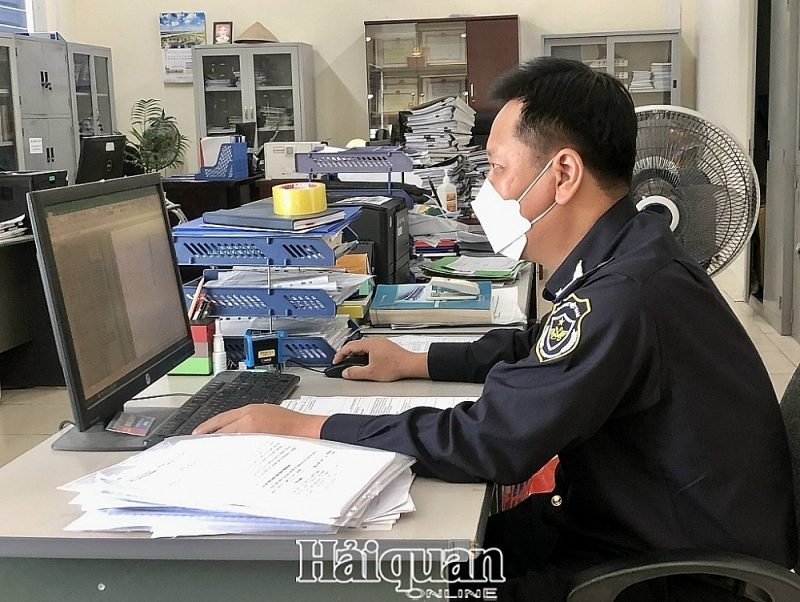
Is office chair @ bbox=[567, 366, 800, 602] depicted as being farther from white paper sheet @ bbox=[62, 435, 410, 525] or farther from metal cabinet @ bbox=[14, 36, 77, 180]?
metal cabinet @ bbox=[14, 36, 77, 180]

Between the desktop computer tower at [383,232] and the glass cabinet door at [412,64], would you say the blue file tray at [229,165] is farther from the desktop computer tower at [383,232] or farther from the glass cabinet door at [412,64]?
the desktop computer tower at [383,232]

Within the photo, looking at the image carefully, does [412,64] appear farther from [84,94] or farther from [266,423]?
[266,423]

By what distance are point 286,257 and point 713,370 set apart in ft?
3.17

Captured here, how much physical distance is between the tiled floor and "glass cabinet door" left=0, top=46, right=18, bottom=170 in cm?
265

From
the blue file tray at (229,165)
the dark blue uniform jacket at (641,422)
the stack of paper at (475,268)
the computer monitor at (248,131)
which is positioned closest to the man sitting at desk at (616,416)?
the dark blue uniform jacket at (641,422)

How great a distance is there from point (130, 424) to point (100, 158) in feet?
12.2

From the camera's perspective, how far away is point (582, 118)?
55.1 inches

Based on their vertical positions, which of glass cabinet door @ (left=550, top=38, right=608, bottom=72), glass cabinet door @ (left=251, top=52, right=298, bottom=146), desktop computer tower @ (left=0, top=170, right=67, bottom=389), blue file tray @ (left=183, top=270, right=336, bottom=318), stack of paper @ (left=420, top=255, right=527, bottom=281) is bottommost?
desktop computer tower @ (left=0, top=170, right=67, bottom=389)

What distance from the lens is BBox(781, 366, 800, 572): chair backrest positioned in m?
1.29

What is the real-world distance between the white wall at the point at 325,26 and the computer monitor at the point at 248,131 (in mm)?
1117

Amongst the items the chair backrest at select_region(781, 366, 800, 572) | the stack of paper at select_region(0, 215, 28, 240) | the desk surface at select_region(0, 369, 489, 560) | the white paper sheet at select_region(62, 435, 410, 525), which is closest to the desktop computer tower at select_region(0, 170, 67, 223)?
the stack of paper at select_region(0, 215, 28, 240)

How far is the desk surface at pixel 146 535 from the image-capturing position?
1.06 m

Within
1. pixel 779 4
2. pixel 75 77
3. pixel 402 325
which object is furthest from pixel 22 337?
pixel 779 4

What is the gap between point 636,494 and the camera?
1237 millimetres
